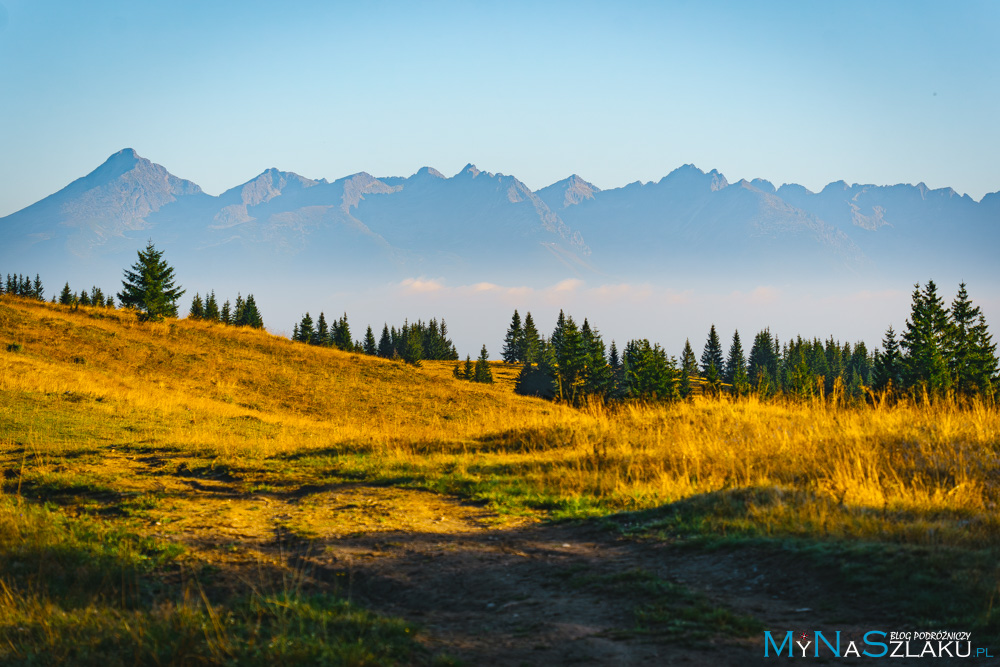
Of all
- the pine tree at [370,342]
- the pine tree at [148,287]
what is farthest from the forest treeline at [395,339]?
the pine tree at [148,287]

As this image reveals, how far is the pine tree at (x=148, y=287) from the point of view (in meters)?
47.0

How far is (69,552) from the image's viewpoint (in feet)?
20.0

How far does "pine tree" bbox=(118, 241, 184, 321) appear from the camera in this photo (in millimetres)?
47031

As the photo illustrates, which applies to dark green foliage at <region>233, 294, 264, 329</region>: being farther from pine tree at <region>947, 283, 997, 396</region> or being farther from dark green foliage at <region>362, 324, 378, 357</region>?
pine tree at <region>947, 283, 997, 396</region>

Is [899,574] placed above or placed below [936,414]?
below

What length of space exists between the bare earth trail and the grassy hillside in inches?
3.9

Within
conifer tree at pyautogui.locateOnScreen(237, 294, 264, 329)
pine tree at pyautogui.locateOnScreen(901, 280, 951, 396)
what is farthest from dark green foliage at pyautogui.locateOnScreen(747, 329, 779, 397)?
conifer tree at pyautogui.locateOnScreen(237, 294, 264, 329)

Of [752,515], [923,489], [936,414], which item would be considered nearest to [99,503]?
[752,515]

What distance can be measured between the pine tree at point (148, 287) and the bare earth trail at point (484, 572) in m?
43.1

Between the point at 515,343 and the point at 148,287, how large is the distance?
9662 cm

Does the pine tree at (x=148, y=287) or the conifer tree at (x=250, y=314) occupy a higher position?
the conifer tree at (x=250, y=314)

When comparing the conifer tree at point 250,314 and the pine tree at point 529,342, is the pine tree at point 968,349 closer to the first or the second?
the pine tree at point 529,342

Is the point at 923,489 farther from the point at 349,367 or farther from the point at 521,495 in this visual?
the point at 349,367

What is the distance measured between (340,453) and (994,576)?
1124 cm
